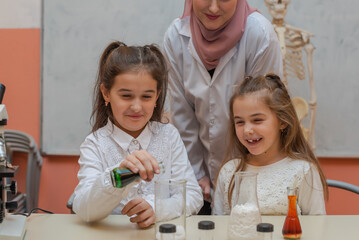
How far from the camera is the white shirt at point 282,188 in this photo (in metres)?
1.69

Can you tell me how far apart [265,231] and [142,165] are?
353mm

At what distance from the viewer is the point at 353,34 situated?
341 centimetres

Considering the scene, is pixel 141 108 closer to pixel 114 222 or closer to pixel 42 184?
pixel 114 222

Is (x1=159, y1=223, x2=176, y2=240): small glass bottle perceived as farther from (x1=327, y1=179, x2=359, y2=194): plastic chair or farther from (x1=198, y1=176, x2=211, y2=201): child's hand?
(x1=327, y1=179, x2=359, y2=194): plastic chair

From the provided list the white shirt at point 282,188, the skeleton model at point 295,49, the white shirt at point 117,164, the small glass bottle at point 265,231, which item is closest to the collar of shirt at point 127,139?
the white shirt at point 117,164

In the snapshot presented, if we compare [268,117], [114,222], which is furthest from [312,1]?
[114,222]

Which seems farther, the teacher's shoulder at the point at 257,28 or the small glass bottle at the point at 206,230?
the teacher's shoulder at the point at 257,28

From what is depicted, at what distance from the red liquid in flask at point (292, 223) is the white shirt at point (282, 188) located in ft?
1.10

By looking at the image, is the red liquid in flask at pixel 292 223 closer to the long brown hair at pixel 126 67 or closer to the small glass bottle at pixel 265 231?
the small glass bottle at pixel 265 231

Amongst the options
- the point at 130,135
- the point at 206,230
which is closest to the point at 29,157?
the point at 130,135

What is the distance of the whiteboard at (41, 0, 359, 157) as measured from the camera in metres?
3.41

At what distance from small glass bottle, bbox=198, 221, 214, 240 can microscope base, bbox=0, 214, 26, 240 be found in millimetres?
471

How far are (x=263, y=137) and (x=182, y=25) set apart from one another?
63 centimetres

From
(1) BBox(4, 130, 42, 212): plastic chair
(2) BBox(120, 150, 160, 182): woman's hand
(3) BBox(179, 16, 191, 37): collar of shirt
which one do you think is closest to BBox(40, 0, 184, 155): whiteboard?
(1) BBox(4, 130, 42, 212): plastic chair
